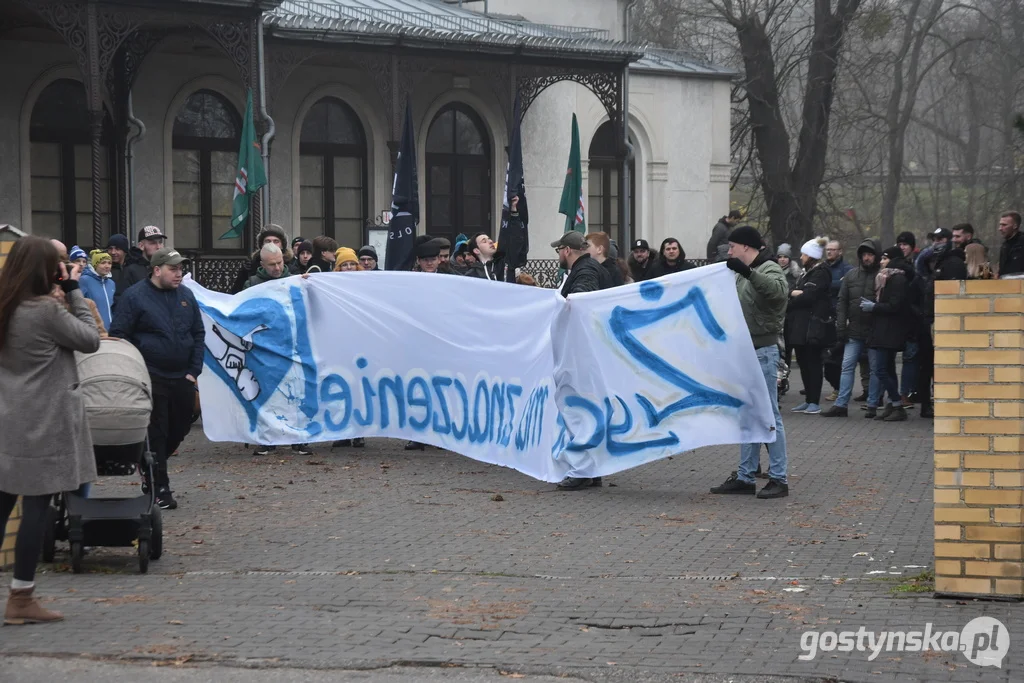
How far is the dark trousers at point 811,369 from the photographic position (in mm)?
16719

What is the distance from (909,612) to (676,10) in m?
27.7

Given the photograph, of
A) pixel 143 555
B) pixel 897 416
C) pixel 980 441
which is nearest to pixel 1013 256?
pixel 897 416

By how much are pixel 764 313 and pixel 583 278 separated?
5.20 feet

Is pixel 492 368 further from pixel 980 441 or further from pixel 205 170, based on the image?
pixel 205 170

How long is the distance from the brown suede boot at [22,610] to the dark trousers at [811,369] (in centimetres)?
1122

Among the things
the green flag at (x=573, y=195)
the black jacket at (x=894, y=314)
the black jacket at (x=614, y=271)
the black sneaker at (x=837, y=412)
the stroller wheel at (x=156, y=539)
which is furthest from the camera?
the green flag at (x=573, y=195)

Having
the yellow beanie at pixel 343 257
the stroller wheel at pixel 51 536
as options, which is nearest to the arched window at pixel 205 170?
the yellow beanie at pixel 343 257

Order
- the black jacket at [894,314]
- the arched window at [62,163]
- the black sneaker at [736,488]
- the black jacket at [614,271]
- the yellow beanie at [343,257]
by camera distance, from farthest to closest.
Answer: the arched window at [62,163], the black jacket at [894,314], the yellow beanie at [343,257], the black jacket at [614,271], the black sneaker at [736,488]

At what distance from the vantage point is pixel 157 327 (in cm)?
1033

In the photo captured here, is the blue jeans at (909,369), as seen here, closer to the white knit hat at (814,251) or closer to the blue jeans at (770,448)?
the white knit hat at (814,251)

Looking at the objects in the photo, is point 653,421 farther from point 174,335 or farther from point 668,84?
point 668,84

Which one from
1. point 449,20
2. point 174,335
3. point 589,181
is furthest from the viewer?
point 589,181

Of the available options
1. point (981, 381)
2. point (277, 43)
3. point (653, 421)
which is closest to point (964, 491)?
point (981, 381)

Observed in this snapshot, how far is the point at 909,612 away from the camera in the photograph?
7.10 metres
